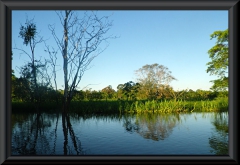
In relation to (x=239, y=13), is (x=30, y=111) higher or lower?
lower

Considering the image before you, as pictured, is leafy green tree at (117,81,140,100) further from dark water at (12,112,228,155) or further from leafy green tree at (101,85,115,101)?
dark water at (12,112,228,155)

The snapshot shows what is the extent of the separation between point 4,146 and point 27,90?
493 cm

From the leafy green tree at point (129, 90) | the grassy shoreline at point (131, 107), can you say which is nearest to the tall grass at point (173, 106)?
the grassy shoreline at point (131, 107)

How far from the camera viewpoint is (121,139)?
3.63 meters

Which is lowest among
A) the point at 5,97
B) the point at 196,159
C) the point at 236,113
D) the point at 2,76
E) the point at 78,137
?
the point at 78,137

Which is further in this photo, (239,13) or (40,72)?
(40,72)

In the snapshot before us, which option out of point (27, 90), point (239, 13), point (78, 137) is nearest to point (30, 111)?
point (27, 90)

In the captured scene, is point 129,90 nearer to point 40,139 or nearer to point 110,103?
point 110,103

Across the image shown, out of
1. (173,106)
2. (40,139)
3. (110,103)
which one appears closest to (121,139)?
(40,139)
